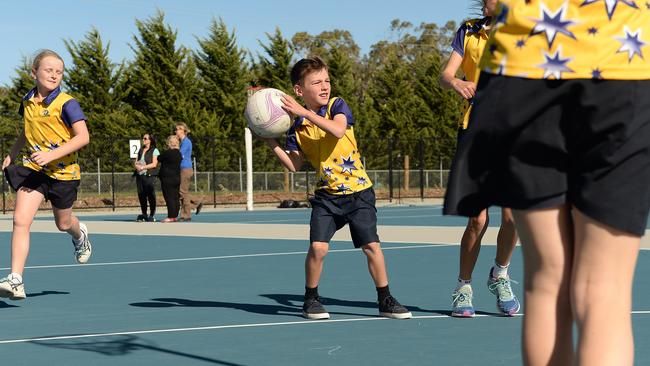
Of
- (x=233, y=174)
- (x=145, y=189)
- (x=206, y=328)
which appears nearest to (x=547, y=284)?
(x=206, y=328)

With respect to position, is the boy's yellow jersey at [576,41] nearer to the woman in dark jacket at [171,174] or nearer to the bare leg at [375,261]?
the bare leg at [375,261]

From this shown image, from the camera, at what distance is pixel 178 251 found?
14.1 metres

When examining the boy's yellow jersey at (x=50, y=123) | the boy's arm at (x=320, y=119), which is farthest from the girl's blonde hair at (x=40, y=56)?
the boy's arm at (x=320, y=119)

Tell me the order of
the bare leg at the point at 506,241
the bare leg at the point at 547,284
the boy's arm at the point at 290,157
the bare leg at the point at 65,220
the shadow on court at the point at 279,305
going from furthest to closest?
1. the bare leg at the point at 65,220
2. the shadow on court at the point at 279,305
3. the boy's arm at the point at 290,157
4. the bare leg at the point at 506,241
5. the bare leg at the point at 547,284

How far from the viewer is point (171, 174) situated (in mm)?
22312

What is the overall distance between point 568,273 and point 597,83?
1.69 ft

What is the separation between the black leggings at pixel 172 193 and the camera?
73.0 feet

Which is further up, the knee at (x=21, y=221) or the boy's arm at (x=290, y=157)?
the boy's arm at (x=290, y=157)

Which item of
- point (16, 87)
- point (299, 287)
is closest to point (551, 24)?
point (299, 287)

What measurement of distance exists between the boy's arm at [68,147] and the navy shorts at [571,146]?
5.71 meters

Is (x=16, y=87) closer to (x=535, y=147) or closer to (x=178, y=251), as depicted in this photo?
(x=178, y=251)

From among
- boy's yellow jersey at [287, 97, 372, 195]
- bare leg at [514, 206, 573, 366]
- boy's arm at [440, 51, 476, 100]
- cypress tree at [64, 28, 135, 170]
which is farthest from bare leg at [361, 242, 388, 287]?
cypress tree at [64, 28, 135, 170]

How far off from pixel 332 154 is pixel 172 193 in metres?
15.1

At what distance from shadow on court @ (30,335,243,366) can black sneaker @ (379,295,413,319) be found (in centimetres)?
167
